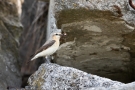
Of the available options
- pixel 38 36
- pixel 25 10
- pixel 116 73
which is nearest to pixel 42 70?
pixel 116 73

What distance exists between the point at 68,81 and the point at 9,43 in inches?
115

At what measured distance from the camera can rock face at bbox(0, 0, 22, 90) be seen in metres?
6.81

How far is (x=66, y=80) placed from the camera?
4820 mm

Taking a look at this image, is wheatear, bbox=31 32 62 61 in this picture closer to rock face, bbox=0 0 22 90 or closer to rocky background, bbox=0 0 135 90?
rocky background, bbox=0 0 135 90

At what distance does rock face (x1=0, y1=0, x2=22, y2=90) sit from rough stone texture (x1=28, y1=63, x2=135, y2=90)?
1.31 meters

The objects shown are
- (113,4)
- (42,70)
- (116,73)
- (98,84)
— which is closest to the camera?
(98,84)

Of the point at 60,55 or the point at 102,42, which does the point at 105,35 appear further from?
the point at 60,55

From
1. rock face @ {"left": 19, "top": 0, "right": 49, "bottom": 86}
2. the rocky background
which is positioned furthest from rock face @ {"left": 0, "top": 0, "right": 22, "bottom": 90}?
rock face @ {"left": 19, "top": 0, "right": 49, "bottom": 86}

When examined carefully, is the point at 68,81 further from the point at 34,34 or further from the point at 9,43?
the point at 34,34

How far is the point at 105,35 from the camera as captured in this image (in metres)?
6.07

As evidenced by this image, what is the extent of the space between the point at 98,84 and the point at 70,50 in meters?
1.79

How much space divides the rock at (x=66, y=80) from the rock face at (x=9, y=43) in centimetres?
131

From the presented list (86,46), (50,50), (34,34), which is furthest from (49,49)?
(34,34)

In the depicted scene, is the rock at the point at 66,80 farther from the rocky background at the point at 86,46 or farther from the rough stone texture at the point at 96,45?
the rough stone texture at the point at 96,45
